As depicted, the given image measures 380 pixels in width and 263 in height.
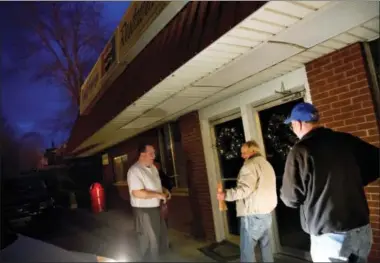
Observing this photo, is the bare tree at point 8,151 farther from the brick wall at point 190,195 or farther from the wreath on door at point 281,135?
the wreath on door at point 281,135

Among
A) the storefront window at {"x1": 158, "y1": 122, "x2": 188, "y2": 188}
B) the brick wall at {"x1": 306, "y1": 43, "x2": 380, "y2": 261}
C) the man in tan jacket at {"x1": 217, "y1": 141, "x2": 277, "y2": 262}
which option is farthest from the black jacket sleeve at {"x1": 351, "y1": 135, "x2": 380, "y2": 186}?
the storefront window at {"x1": 158, "y1": 122, "x2": 188, "y2": 188}

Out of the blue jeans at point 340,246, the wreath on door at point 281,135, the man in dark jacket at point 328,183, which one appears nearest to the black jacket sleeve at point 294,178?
the man in dark jacket at point 328,183

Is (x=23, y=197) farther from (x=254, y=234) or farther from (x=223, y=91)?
(x=223, y=91)

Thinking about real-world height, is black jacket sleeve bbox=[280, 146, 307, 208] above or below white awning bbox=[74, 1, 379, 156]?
below

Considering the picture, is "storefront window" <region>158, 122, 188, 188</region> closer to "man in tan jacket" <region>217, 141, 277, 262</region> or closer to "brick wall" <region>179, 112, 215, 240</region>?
"brick wall" <region>179, 112, 215, 240</region>

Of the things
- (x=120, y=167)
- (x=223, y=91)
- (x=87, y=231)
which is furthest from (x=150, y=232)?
(x=223, y=91)

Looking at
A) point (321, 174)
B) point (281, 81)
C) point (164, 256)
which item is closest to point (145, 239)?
point (164, 256)
